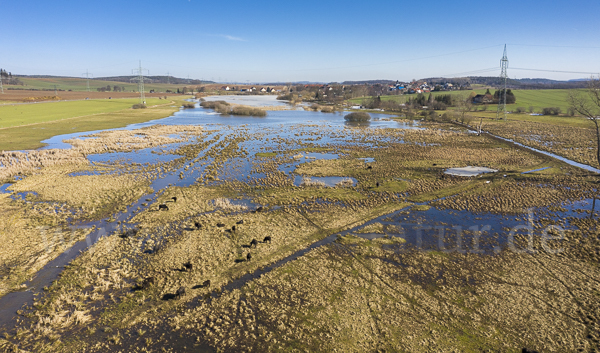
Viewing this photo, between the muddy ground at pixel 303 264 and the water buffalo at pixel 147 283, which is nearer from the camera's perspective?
Answer: the muddy ground at pixel 303 264

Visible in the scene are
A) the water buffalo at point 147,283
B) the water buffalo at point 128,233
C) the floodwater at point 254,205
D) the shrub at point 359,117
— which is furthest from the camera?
the shrub at point 359,117

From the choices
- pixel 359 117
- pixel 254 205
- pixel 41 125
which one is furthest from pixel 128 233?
pixel 359 117

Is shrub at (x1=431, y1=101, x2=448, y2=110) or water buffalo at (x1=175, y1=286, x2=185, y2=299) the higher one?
shrub at (x1=431, y1=101, x2=448, y2=110)

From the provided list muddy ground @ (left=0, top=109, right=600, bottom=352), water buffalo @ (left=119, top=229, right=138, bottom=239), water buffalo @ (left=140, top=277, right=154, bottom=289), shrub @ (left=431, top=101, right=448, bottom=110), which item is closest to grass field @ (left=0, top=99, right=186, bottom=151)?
muddy ground @ (left=0, top=109, right=600, bottom=352)

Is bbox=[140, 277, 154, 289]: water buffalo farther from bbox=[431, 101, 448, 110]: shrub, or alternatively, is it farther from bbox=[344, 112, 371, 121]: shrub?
bbox=[431, 101, 448, 110]: shrub

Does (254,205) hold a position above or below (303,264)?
above

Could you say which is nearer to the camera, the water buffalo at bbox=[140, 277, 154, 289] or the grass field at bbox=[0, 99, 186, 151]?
the water buffalo at bbox=[140, 277, 154, 289]

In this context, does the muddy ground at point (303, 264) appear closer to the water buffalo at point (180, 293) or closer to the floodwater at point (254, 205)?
the water buffalo at point (180, 293)

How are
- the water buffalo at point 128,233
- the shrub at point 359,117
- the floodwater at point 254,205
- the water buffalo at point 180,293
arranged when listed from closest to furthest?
the water buffalo at point 180,293
the floodwater at point 254,205
the water buffalo at point 128,233
the shrub at point 359,117

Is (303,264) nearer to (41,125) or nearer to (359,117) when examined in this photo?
(359,117)

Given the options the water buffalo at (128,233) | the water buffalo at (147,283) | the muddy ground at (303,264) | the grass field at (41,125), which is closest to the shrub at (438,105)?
the muddy ground at (303,264)
